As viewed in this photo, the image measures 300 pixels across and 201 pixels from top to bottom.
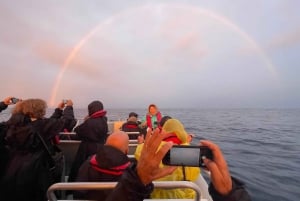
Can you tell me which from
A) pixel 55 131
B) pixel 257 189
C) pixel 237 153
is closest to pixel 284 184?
pixel 257 189

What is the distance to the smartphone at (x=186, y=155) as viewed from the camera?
1.38 meters

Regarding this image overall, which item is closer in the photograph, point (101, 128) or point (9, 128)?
point (9, 128)

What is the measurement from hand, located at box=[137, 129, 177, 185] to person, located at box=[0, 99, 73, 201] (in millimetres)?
2623

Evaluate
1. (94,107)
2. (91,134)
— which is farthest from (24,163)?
(94,107)

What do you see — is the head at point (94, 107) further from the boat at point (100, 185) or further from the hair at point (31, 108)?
the hair at point (31, 108)

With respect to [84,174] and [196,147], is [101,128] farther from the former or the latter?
[196,147]

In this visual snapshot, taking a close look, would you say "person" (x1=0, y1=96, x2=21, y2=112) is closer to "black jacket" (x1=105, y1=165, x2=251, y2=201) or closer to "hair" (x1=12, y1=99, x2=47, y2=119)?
"hair" (x1=12, y1=99, x2=47, y2=119)

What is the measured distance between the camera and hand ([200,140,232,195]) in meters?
1.47

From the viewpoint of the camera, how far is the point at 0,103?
4.26m

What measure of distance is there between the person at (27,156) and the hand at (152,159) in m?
2.62

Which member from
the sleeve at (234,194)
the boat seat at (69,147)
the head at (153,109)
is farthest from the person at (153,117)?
the sleeve at (234,194)

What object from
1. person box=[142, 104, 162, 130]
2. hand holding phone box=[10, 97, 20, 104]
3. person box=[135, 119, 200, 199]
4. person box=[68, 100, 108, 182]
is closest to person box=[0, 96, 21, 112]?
hand holding phone box=[10, 97, 20, 104]

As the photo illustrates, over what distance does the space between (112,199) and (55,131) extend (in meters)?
2.60

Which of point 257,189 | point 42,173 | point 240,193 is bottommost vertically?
point 257,189
